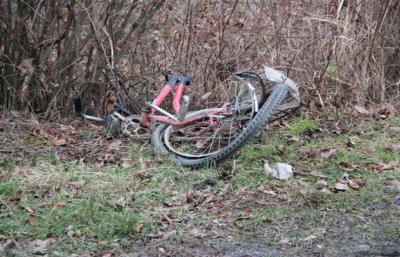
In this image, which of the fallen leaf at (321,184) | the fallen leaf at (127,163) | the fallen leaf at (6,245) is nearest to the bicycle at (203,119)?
the fallen leaf at (127,163)

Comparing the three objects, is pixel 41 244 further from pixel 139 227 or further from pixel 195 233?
pixel 195 233

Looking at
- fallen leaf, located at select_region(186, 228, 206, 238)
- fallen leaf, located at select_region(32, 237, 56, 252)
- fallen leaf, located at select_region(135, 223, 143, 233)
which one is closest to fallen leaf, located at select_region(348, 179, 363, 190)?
fallen leaf, located at select_region(186, 228, 206, 238)

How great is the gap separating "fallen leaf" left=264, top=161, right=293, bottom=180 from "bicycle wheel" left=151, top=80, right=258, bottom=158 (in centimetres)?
61

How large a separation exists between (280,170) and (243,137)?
0.43 m

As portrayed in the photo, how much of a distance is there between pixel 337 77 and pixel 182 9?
2.07 meters

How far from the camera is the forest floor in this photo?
15.3 feet

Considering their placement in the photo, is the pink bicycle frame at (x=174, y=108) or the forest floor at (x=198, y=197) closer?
the forest floor at (x=198, y=197)

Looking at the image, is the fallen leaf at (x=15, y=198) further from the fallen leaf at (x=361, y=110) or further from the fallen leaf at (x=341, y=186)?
the fallen leaf at (x=361, y=110)

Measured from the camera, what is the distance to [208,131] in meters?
6.81

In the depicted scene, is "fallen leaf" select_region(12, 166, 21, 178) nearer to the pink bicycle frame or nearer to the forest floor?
the forest floor

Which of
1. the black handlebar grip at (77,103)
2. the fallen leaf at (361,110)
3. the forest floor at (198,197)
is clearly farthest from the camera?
the fallen leaf at (361,110)

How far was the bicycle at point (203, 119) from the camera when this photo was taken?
6411mm

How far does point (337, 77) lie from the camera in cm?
831

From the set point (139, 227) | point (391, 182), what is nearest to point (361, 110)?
point (391, 182)
